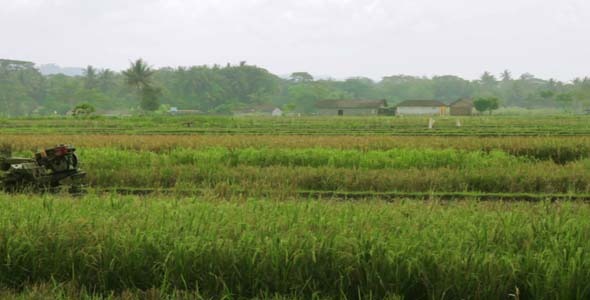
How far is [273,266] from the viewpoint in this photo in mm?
5043

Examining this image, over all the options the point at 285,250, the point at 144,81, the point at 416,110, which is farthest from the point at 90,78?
the point at 285,250

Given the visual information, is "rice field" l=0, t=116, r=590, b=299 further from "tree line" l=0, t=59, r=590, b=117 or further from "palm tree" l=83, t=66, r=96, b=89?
"palm tree" l=83, t=66, r=96, b=89

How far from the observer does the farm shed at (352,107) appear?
83.5 meters

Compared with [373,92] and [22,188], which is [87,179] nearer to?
[22,188]

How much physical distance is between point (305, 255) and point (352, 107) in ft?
263

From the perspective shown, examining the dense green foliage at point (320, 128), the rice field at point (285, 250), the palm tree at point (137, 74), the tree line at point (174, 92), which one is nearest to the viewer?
the rice field at point (285, 250)

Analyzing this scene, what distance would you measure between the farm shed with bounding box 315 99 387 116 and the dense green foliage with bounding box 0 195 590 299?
76378 mm

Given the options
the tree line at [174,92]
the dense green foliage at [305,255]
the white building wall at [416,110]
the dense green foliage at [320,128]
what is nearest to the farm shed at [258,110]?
the tree line at [174,92]

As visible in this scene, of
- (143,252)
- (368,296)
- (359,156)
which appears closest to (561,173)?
(359,156)

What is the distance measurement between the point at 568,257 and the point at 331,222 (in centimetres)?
241

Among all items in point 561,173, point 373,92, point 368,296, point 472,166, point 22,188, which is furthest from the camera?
point 373,92

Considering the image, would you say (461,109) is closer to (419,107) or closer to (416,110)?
(419,107)

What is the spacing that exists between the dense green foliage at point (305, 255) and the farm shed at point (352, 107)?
7638 centimetres

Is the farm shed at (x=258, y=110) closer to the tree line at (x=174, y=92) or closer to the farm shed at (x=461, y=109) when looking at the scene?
the tree line at (x=174, y=92)
